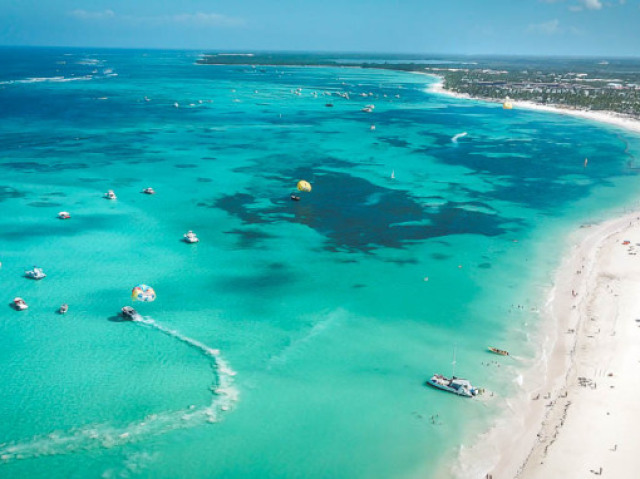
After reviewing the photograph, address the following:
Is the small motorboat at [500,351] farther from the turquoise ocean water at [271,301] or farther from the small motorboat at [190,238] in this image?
the small motorboat at [190,238]

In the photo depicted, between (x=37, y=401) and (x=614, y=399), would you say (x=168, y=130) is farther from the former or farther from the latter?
(x=614, y=399)

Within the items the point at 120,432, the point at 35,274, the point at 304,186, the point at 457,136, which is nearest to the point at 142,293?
the point at 35,274

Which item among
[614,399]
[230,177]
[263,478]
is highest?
[230,177]

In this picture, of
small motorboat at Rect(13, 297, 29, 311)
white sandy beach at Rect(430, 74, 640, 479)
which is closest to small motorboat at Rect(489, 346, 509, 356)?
white sandy beach at Rect(430, 74, 640, 479)

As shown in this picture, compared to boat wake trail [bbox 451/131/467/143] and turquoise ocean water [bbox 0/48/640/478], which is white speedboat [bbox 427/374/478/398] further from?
boat wake trail [bbox 451/131/467/143]

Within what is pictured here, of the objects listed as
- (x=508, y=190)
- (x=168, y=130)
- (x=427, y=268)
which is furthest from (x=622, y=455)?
(x=168, y=130)

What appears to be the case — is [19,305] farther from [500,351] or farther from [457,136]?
[457,136]
